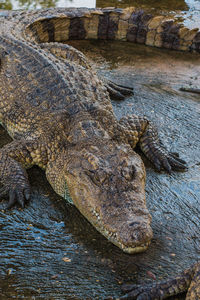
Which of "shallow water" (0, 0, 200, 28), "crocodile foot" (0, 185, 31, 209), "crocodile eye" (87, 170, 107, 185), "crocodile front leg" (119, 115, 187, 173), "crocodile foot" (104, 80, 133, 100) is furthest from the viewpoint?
"shallow water" (0, 0, 200, 28)

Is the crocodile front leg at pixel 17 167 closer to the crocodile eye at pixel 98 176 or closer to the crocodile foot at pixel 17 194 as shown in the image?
the crocodile foot at pixel 17 194

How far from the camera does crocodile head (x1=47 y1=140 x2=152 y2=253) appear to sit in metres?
2.73

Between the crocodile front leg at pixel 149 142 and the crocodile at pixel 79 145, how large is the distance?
0.04 feet

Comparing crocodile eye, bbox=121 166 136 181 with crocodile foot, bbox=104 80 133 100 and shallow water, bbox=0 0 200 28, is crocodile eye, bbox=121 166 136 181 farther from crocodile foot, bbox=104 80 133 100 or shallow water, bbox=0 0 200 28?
shallow water, bbox=0 0 200 28

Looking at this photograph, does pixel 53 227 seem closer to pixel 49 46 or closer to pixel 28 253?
pixel 28 253

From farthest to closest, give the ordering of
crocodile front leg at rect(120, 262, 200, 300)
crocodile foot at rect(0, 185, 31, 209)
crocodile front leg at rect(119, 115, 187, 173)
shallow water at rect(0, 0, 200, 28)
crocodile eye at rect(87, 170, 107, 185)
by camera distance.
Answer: shallow water at rect(0, 0, 200, 28), crocodile front leg at rect(119, 115, 187, 173), crocodile foot at rect(0, 185, 31, 209), crocodile eye at rect(87, 170, 107, 185), crocodile front leg at rect(120, 262, 200, 300)

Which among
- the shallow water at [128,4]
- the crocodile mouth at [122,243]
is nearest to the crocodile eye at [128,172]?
the crocodile mouth at [122,243]

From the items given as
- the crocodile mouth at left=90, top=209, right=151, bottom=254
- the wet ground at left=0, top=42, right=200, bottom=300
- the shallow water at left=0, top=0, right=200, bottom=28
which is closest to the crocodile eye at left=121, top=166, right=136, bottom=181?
the crocodile mouth at left=90, top=209, right=151, bottom=254

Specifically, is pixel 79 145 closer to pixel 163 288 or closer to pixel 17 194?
pixel 17 194

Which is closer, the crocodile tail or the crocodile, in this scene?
the crocodile

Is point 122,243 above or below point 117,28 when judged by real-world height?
below

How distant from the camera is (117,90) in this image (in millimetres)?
5637

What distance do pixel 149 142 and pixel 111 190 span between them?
146cm

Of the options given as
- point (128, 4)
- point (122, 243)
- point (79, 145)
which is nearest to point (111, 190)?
point (122, 243)
